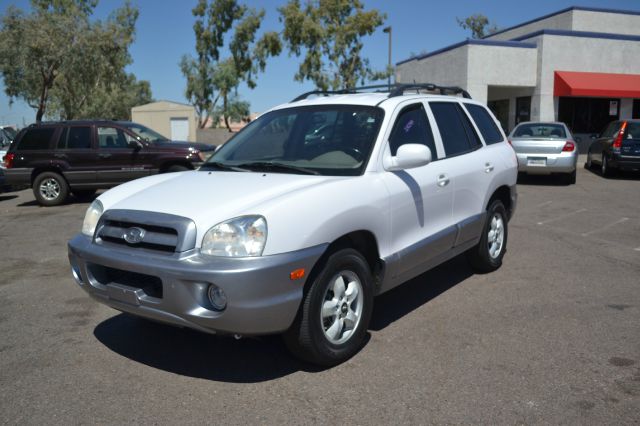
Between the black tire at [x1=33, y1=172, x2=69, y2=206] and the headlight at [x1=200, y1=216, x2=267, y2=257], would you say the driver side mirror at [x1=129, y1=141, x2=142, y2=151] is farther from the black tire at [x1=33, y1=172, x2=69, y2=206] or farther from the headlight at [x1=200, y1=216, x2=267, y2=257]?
the headlight at [x1=200, y1=216, x2=267, y2=257]

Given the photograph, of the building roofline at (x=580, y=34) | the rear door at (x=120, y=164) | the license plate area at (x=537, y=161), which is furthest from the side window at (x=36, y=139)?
the building roofline at (x=580, y=34)

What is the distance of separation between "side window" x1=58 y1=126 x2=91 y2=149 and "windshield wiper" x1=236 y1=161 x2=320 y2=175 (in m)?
9.33

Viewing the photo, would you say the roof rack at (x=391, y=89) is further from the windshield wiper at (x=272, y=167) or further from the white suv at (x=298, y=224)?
the windshield wiper at (x=272, y=167)

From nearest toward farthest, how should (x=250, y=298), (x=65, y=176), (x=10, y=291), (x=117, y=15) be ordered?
1. (x=250, y=298)
2. (x=10, y=291)
3. (x=65, y=176)
4. (x=117, y=15)

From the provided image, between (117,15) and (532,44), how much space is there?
1543 inches

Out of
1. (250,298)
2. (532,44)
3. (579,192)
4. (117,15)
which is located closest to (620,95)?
(532,44)

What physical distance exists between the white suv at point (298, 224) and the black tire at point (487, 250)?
454 millimetres

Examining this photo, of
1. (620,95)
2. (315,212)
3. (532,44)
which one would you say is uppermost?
(532,44)

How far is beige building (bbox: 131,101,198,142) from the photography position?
4091 centimetres

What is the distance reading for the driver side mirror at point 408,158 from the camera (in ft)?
14.2

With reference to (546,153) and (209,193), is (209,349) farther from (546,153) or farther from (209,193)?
(546,153)

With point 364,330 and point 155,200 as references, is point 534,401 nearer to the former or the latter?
point 364,330

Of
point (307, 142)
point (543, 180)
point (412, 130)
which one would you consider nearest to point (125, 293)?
point (307, 142)

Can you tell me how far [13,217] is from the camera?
1148cm
